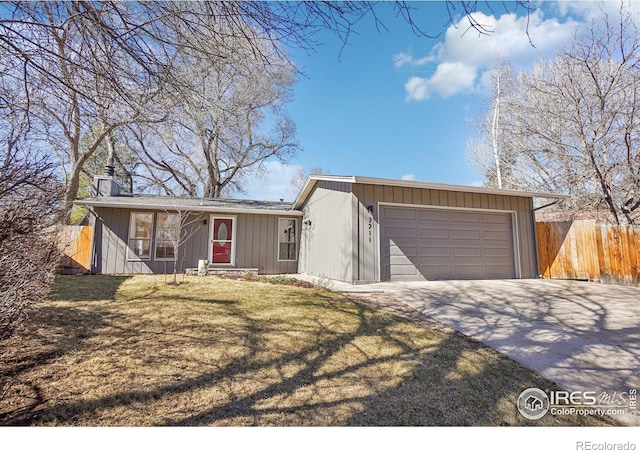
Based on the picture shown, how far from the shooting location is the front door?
10.2m

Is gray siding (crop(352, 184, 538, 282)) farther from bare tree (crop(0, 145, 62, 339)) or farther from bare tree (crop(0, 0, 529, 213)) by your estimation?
bare tree (crop(0, 145, 62, 339))

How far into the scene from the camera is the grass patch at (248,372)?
2.12 meters

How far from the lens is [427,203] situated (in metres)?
8.09

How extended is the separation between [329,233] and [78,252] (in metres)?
7.68

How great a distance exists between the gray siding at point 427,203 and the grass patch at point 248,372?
2.95 meters

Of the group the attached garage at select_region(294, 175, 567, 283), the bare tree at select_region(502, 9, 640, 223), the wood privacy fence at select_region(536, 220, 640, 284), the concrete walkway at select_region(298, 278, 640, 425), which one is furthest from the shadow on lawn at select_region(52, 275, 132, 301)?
the bare tree at select_region(502, 9, 640, 223)

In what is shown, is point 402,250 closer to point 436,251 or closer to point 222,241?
point 436,251

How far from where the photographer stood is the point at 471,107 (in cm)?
1619

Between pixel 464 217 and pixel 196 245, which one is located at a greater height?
→ pixel 464 217

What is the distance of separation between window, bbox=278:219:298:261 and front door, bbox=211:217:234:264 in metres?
1.68

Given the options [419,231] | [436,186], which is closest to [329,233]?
[419,231]

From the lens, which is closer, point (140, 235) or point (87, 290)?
point (87, 290)

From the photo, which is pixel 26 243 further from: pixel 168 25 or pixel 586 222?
pixel 586 222

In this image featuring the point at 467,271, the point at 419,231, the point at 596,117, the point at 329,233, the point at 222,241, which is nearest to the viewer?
the point at 419,231
